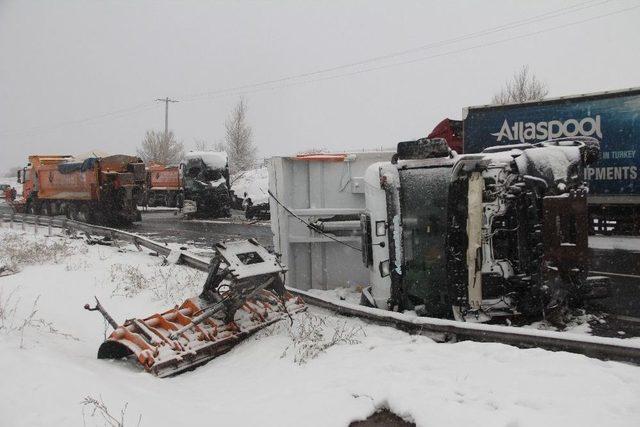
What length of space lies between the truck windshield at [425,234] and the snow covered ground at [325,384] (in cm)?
85

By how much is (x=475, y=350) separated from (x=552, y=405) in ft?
3.58

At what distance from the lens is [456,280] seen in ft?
17.1

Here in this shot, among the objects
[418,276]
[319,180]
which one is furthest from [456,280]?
[319,180]

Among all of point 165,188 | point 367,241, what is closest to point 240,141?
point 165,188

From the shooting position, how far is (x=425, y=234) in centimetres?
588

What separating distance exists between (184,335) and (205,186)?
63.0ft

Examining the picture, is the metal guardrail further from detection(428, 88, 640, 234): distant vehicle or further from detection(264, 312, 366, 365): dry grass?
detection(428, 88, 640, 234): distant vehicle

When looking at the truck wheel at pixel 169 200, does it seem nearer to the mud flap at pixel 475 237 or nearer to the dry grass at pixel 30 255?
the dry grass at pixel 30 255

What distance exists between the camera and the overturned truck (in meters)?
5.14

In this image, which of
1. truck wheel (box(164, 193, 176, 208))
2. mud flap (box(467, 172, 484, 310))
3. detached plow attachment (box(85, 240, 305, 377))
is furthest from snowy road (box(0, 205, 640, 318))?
truck wheel (box(164, 193, 176, 208))

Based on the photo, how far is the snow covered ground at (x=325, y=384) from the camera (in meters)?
3.16

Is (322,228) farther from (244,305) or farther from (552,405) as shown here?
Answer: (552,405)

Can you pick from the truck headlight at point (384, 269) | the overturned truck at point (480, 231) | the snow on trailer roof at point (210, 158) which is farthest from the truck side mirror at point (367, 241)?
the snow on trailer roof at point (210, 158)

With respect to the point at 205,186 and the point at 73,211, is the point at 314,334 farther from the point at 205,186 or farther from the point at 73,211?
the point at 73,211
